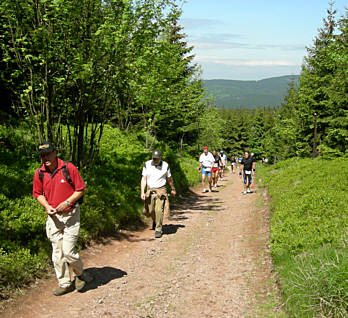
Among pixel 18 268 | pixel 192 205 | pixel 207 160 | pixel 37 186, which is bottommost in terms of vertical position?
pixel 192 205

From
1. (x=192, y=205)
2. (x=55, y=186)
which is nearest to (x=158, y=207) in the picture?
(x=55, y=186)

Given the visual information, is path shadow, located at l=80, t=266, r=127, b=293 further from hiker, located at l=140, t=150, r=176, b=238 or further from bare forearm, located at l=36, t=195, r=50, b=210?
hiker, located at l=140, t=150, r=176, b=238

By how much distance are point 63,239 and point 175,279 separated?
2089 mm

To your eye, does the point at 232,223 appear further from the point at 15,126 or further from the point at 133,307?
the point at 15,126

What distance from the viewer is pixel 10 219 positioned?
6.43 meters

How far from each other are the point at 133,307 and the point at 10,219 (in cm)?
303

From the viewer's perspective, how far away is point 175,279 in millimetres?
6000

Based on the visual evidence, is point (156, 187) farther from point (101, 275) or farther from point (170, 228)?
point (101, 275)

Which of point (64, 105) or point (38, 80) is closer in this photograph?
point (38, 80)

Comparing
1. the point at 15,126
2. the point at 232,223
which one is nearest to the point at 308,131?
the point at 232,223

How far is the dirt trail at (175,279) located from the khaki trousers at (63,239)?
1.49 ft

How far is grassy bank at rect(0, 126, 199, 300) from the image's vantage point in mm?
5715

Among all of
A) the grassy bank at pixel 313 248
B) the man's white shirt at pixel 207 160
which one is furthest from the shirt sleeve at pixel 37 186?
the man's white shirt at pixel 207 160

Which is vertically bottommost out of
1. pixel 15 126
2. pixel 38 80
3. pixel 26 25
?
pixel 15 126
